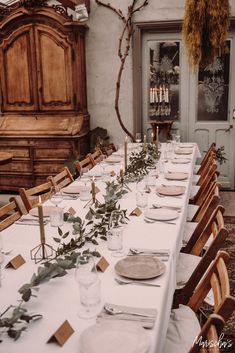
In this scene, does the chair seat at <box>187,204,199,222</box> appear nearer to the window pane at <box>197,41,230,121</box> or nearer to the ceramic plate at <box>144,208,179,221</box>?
the ceramic plate at <box>144,208,179,221</box>

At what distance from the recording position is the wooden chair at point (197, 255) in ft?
7.39

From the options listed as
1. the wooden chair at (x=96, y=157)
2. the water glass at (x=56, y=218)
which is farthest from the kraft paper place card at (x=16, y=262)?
the wooden chair at (x=96, y=157)

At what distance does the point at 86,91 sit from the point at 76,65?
49cm

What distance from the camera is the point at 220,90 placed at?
629cm

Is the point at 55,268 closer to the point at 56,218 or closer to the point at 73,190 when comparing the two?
the point at 56,218

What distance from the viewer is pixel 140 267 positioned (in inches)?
75.8

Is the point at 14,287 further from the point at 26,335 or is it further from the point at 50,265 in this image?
the point at 26,335

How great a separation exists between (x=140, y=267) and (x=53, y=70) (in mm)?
4858

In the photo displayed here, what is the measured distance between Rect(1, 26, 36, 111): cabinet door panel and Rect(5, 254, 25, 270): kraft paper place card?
15.4 feet

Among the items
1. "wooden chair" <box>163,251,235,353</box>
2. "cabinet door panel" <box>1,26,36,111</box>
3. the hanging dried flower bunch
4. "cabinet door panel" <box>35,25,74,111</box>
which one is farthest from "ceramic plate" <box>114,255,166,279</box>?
"cabinet door panel" <box>1,26,36,111</box>

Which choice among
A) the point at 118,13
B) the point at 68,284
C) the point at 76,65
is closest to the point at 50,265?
the point at 68,284

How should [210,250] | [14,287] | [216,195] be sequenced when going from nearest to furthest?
[14,287] → [210,250] → [216,195]

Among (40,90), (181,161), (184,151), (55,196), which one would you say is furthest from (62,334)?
(40,90)

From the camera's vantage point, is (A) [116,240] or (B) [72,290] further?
(A) [116,240]
